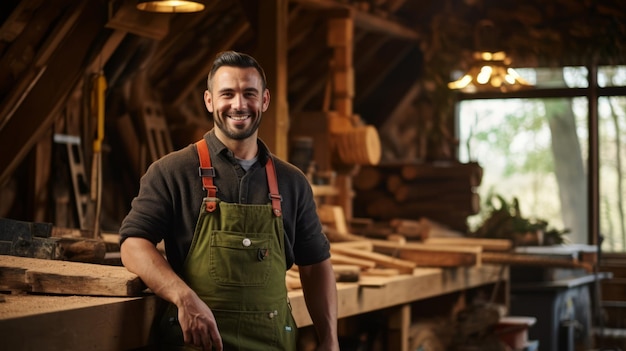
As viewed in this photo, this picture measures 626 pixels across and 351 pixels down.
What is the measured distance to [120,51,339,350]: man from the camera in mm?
3885

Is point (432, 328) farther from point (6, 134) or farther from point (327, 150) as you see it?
point (6, 134)

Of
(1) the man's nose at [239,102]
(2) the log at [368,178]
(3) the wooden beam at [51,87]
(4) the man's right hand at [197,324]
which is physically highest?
(3) the wooden beam at [51,87]

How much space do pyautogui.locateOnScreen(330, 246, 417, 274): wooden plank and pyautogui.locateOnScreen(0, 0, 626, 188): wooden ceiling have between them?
166cm

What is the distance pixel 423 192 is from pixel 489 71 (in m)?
2.23

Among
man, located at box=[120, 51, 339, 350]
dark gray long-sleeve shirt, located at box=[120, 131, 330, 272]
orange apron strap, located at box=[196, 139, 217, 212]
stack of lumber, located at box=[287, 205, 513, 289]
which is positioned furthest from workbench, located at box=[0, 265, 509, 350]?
stack of lumber, located at box=[287, 205, 513, 289]

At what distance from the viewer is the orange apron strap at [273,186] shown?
4.06m

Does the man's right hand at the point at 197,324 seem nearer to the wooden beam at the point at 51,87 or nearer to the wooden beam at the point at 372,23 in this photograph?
the wooden beam at the point at 51,87

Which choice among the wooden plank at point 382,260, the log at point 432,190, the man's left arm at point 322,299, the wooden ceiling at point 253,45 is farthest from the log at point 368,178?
the man's left arm at point 322,299

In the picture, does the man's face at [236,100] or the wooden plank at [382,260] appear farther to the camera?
the wooden plank at [382,260]

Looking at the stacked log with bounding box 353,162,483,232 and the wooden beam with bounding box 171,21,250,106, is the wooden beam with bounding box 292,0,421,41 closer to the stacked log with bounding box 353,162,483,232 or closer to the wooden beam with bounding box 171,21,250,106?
the wooden beam with bounding box 171,21,250,106

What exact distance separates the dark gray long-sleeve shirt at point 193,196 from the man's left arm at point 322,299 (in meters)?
0.11

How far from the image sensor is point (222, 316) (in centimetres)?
392

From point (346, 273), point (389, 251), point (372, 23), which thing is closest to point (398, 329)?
point (389, 251)

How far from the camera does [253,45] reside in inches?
395
